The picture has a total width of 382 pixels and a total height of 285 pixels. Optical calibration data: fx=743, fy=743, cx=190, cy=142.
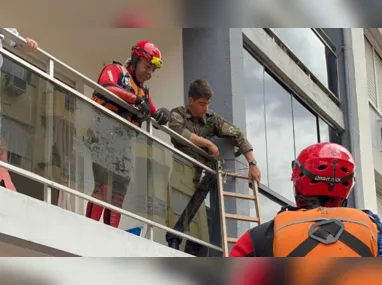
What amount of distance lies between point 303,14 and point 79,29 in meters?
0.28

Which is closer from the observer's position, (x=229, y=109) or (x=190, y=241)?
(x=190, y=241)

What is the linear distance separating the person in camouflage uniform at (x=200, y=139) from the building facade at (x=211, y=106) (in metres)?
0.10

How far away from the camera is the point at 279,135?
12.0 metres

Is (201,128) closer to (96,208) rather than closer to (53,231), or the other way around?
(96,208)

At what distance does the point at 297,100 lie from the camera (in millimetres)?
12922

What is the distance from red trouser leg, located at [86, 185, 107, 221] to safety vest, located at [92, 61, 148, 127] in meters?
0.76

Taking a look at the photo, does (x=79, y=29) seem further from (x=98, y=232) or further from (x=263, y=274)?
(x=98, y=232)

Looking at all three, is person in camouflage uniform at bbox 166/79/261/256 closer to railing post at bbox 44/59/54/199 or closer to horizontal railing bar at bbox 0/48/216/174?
horizontal railing bar at bbox 0/48/216/174

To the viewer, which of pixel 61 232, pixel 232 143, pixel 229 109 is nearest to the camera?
pixel 61 232

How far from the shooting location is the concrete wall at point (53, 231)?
197 inches

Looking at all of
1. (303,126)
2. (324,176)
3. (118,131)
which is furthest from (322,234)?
(303,126)

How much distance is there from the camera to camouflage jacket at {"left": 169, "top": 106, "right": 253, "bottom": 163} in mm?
7652

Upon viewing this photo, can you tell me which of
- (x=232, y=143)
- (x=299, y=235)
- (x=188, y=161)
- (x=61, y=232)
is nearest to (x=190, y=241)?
(x=188, y=161)

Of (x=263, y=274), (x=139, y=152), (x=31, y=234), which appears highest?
(x=139, y=152)
